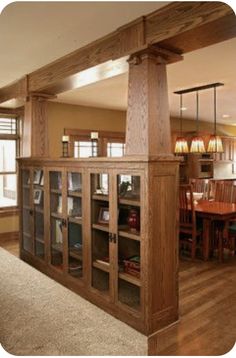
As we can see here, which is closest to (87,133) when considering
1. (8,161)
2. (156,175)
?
(8,161)

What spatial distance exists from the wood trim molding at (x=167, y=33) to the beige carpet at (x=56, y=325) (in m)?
2.30

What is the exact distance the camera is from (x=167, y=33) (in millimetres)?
2242

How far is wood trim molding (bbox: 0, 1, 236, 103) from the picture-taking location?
2.02 meters

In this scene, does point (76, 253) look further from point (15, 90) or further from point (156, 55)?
point (15, 90)

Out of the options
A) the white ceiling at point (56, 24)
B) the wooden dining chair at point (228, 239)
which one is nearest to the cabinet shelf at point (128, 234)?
the white ceiling at point (56, 24)

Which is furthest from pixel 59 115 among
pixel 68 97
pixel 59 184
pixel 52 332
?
pixel 52 332

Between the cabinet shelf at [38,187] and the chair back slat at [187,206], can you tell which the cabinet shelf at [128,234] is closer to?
the cabinet shelf at [38,187]

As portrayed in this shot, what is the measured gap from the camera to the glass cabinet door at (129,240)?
2596 mm

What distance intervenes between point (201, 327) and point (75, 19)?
2.72 meters

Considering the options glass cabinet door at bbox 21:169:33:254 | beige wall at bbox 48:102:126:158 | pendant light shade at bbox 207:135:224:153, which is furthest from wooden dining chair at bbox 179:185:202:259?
beige wall at bbox 48:102:126:158

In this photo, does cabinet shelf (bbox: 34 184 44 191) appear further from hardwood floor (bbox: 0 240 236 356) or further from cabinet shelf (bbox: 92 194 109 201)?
hardwood floor (bbox: 0 240 236 356)

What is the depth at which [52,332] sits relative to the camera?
2566 mm

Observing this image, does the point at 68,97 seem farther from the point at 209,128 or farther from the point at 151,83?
the point at 209,128

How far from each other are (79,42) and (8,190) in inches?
148
